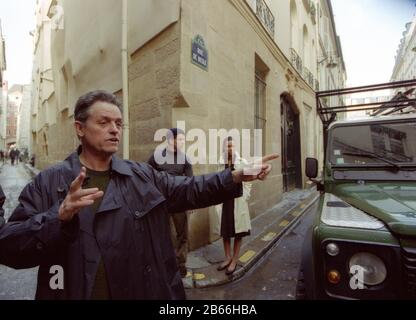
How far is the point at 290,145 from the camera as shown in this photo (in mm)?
11945

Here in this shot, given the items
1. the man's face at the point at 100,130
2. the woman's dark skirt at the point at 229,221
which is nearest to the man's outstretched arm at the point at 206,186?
the man's face at the point at 100,130

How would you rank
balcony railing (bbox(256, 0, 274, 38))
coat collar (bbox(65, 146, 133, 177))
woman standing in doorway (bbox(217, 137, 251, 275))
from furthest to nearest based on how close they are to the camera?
balcony railing (bbox(256, 0, 274, 38)) → woman standing in doorway (bbox(217, 137, 251, 275)) → coat collar (bbox(65, 146, 133, 177))

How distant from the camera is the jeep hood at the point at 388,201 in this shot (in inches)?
73.5

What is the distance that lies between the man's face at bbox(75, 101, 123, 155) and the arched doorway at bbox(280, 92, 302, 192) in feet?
31.6

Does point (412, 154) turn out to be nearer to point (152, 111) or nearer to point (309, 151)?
point (152, 111)

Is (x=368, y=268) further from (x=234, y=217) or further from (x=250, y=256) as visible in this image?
(x=250, y=256)

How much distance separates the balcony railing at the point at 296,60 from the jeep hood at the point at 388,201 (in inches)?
360

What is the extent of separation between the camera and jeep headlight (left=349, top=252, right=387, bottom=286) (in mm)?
1848

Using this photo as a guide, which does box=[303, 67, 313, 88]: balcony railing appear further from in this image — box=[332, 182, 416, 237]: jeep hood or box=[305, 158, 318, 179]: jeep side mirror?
box=[332, 182, 416, 237]: jeep hood

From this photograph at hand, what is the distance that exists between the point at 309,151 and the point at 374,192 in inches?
452

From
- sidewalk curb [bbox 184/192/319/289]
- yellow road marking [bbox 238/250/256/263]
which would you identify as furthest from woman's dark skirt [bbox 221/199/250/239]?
yellow road marking [bbox 238/250/256/263]

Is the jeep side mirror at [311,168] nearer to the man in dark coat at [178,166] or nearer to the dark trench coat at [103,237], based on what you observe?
the man in dark coat at [178,166]

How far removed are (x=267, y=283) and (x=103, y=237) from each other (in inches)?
119

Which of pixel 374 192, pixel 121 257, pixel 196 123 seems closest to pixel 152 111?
pixel 196 123
